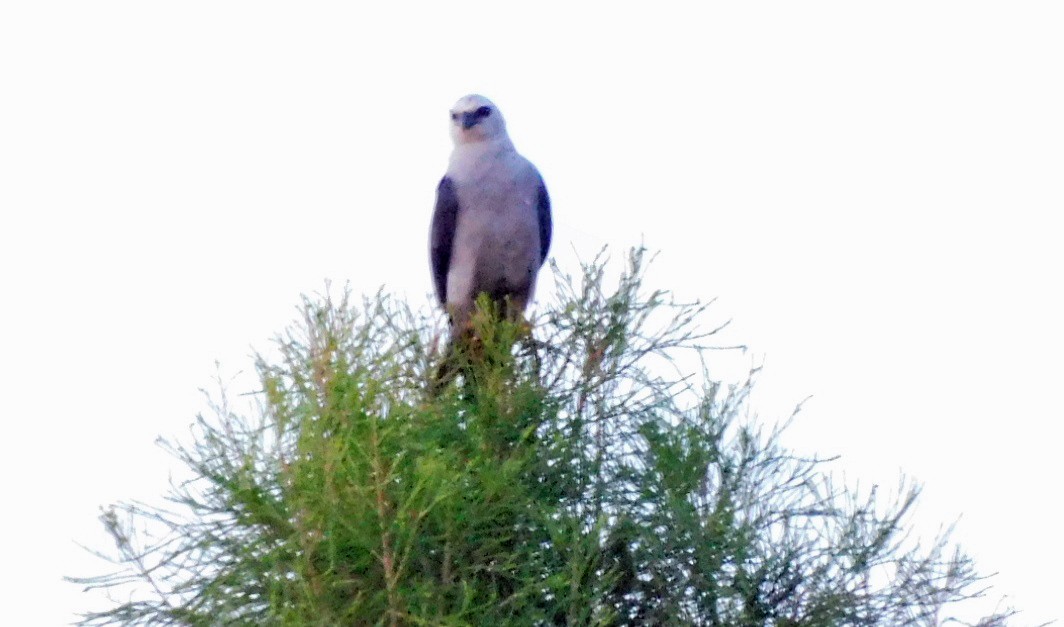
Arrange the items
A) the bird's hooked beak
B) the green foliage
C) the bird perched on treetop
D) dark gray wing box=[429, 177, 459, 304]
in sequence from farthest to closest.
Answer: the bird's hooked beak, dark gray wing box=[429, 177, 459, 304], the bird perched on treetop, the green foliage

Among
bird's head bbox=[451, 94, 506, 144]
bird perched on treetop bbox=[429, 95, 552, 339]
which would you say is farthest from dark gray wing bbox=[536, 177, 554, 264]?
bird's head bbox=[451, 94, 506, 144]

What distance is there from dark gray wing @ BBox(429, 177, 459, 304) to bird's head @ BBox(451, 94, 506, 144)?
0.26 m

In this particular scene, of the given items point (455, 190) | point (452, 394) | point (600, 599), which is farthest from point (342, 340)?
point (455, 190)

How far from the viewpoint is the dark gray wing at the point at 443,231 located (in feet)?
17.2

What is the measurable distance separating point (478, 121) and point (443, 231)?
530mm

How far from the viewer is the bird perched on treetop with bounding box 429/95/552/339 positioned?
5.12 m

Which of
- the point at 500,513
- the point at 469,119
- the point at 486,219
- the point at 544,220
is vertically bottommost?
the point at 500,513

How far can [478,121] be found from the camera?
5.48m

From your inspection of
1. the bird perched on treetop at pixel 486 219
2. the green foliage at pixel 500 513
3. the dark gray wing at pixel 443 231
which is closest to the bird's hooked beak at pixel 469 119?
the bird perched on treetop at pixel 486 219

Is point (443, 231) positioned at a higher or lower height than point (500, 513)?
higher

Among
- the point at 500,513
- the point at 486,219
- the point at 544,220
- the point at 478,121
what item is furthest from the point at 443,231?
the point at 500,513

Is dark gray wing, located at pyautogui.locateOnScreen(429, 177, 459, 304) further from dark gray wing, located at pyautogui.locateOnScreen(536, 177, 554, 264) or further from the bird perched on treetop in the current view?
dark gray wing, located at pyautogui.locateOnScreen(536, 177, 554, 264)

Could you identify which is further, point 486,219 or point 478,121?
point 478,121

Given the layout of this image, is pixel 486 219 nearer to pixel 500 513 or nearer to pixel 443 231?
pixel 443 231
